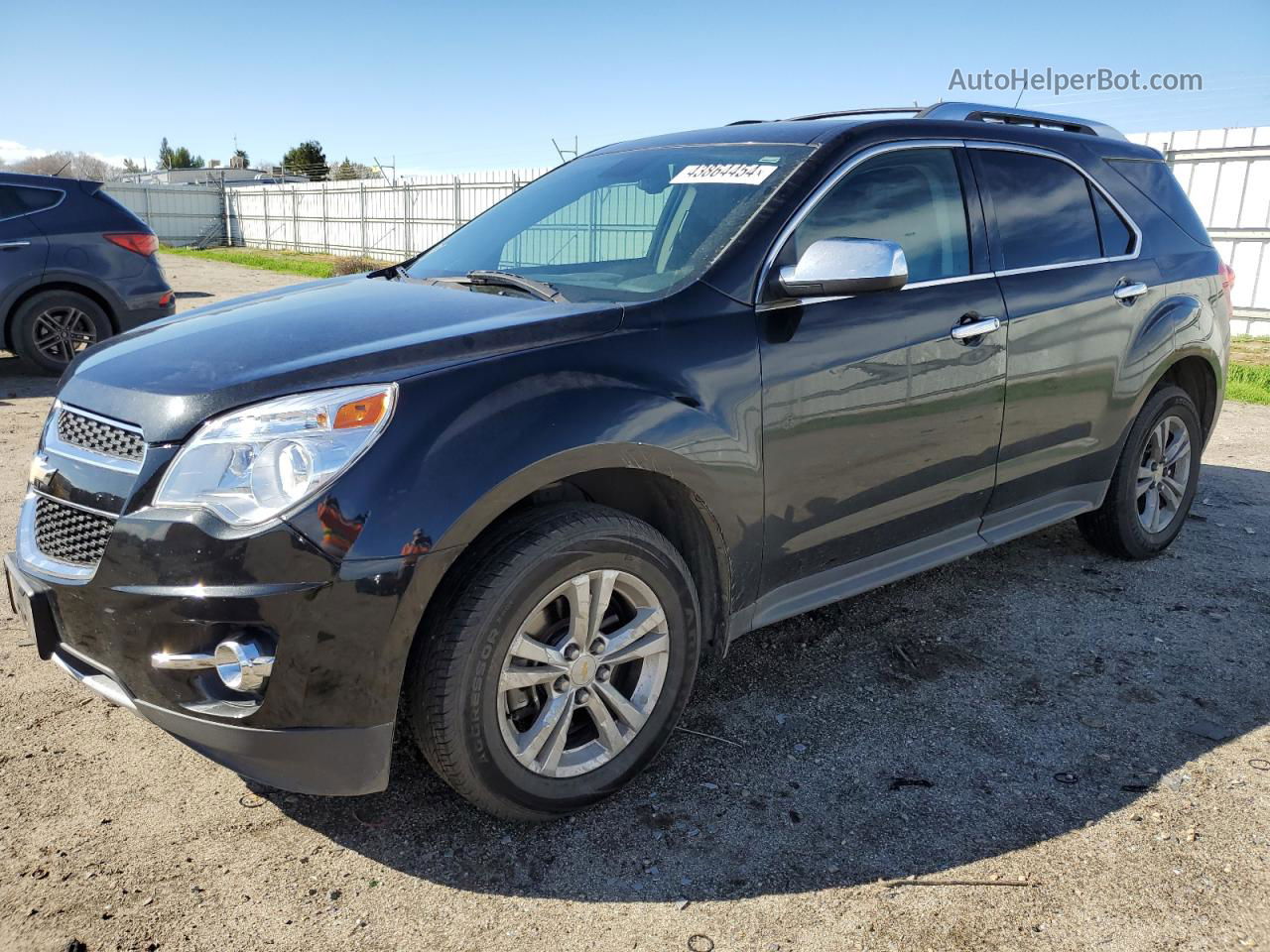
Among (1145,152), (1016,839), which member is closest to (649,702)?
(1016,839)

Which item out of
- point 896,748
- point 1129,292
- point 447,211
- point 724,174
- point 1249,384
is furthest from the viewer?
point 447,211

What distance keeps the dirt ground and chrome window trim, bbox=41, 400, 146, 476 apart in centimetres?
94

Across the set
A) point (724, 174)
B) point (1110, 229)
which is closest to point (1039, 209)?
point (1110, 229)

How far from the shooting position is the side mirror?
2.85 meters

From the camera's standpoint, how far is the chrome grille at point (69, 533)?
2393mm

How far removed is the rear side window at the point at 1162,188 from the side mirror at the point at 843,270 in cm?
202

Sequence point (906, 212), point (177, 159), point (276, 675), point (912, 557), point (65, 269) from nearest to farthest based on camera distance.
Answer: point (276, 675)
point (906, 212)
point (912, 557)
point (65, 269)
point (177, 159)

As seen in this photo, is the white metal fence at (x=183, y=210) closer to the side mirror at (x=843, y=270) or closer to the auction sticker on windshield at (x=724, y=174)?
the auction sticker on windshield at (x=724, y=174)

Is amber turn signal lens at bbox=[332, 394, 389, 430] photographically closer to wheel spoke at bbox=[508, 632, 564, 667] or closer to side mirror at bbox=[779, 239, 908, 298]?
wheel spoke at bbox=[508, 632, 564, 667]

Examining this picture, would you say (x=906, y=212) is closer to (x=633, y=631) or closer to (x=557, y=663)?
(x=633, y=631)

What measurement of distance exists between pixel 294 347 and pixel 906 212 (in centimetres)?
204

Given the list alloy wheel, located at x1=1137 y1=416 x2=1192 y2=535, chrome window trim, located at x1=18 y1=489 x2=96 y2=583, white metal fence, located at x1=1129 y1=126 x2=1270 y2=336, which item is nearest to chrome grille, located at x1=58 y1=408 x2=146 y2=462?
chrome window trim, located at x1=18 y1=489 x2=96 y2=583

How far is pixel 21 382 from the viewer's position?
890 cm

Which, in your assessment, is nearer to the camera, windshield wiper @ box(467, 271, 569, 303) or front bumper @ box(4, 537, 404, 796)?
front bumper @ box(4, 537, 404, 796)
